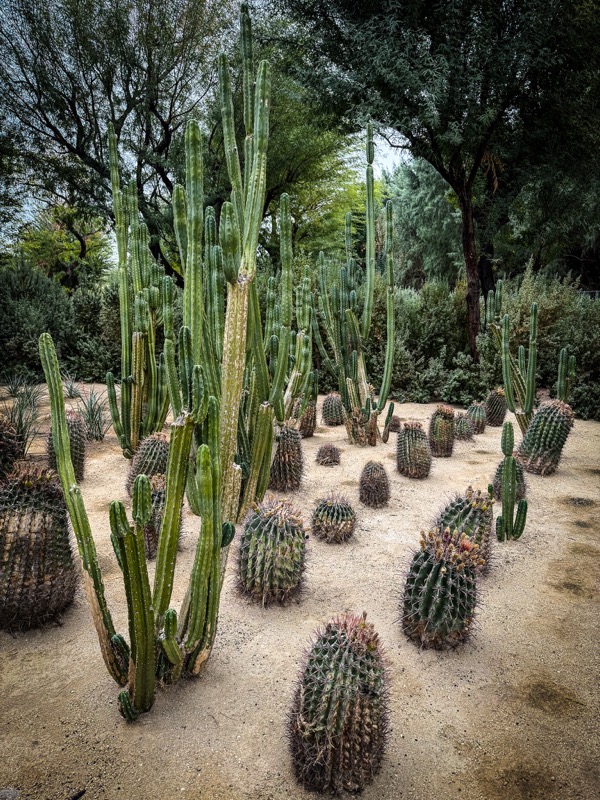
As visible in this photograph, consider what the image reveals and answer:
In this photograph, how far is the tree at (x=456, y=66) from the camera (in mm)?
8508

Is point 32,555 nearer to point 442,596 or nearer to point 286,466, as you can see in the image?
point 442,596

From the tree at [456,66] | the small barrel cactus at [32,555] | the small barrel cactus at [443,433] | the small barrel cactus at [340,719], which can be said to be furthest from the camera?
the tree at [456,66]

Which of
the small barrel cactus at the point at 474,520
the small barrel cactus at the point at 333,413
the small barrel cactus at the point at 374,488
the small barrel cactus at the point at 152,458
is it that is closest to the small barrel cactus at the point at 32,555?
the small barrel cactus at the point at 152,458

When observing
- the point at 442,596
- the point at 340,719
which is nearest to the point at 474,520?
the point at 442,596

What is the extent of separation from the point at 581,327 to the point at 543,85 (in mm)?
A: 4827

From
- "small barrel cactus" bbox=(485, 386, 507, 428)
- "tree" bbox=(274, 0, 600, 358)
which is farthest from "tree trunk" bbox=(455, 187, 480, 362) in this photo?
"small barrel cactus" bbox=(485, 386, 507, 428)

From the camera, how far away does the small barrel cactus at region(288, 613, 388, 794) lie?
1.59m

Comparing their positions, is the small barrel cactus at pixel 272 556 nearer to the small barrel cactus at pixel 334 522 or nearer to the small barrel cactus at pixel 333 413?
the small barrel cactus at pixel 334 522

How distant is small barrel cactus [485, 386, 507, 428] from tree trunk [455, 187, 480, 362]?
8.53 feet

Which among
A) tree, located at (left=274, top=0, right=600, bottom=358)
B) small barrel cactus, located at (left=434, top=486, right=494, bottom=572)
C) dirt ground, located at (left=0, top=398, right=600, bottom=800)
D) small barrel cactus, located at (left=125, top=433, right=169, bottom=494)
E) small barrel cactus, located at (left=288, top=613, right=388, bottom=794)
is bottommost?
dirt ground, located at (left=0, top=398, right=600, bottom=800)

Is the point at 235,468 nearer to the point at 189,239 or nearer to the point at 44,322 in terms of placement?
the point at 189,239

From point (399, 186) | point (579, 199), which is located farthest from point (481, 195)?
point (399, 186)

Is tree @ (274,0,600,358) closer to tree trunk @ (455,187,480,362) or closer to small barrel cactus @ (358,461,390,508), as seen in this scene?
tree trunk @ (455,187,480,362)

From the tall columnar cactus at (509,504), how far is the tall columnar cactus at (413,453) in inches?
48.4
